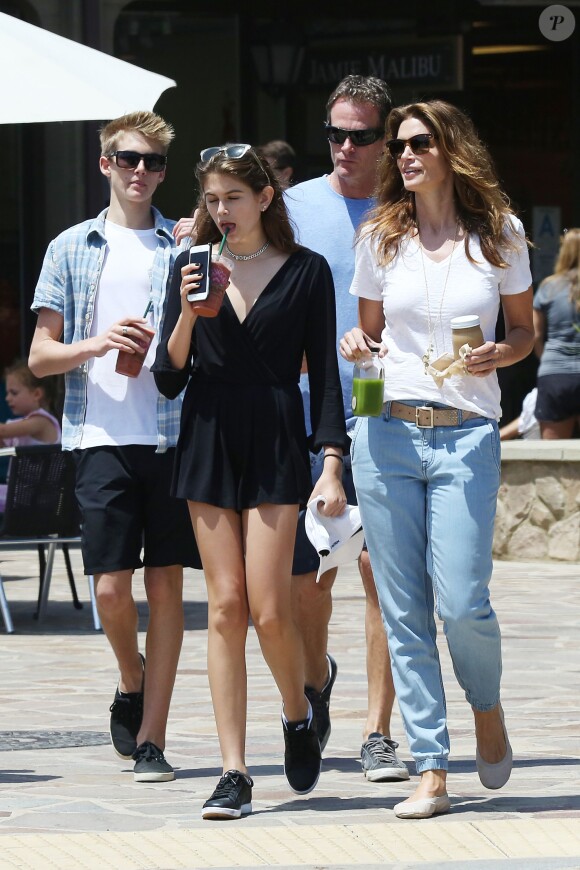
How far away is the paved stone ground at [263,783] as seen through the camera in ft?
14.8

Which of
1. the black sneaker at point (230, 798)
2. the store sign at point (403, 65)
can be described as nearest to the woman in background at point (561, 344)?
the store sign at point (403, 65)

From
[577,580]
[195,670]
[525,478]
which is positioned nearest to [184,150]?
[525,478]

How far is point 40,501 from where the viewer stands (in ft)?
31.3

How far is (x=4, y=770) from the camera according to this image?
5.77 metres

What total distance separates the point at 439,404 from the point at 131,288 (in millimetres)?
1301

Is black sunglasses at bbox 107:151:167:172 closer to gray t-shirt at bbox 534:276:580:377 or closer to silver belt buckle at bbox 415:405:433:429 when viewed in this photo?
silver belt buckle at bbox 415:405:433:429

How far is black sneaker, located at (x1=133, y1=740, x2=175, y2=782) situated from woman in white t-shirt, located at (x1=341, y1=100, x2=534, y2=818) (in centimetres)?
92

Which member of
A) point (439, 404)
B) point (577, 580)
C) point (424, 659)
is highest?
point (439, 404)

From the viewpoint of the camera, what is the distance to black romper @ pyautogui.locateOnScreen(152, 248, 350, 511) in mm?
5098

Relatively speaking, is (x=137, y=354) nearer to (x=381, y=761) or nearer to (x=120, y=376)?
(x=120, y=376)

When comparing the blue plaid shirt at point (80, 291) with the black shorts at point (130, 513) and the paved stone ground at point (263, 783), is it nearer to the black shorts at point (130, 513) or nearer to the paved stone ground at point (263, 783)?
the black shorts at point (130, 513)

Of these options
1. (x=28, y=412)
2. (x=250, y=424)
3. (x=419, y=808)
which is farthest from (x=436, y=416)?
(x=28, y=412)

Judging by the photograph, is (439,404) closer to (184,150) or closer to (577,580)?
(577,580)

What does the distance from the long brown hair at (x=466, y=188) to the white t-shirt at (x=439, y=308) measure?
0.03 meters
